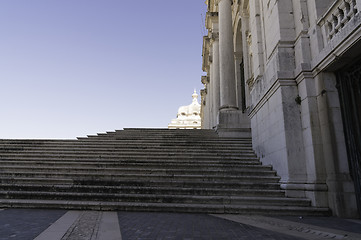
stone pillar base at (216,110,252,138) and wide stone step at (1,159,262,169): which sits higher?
stone pillar base at (216,110,252,138)

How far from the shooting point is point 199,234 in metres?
3.76

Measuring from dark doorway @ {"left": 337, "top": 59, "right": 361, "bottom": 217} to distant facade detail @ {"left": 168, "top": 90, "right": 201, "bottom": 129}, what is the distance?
48553 millimetres

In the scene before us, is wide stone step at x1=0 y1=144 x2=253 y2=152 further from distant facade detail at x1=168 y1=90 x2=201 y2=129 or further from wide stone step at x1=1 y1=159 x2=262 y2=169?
distant facade detail at x1=168 y1=90 x2=201 y2=129

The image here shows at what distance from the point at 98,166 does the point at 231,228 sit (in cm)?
527

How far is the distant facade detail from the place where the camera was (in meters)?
55.2

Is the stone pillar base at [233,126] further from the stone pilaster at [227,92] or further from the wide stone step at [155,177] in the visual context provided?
the wide stone step at [155,177]

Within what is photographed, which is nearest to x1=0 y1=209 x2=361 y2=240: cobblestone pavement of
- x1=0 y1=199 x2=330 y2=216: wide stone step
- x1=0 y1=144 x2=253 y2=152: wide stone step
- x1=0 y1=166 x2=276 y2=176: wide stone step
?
x1=0 y1=199 x2=330 y2=216: wide stone step

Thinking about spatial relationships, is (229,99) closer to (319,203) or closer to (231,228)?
(319,203)

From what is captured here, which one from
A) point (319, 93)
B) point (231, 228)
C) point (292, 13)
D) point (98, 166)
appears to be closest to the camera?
point (231, 228)

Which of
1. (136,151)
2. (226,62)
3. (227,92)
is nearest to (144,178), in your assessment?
(136,151)

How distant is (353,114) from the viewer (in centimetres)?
573

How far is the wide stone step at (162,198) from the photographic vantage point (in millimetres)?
6078

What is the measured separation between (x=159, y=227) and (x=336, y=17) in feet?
18.6

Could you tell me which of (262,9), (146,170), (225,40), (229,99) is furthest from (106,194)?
(225,40)
